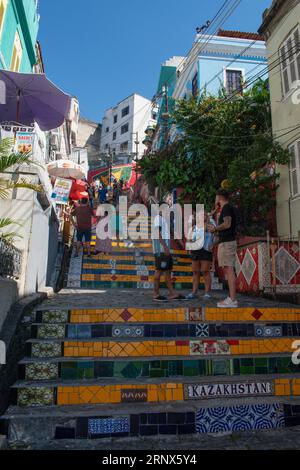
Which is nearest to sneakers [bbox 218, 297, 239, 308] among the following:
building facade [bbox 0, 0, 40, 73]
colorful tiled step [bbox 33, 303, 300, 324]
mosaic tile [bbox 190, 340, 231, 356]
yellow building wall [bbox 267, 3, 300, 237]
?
colorful tiled step [bbox 33, 303, 300, 324]

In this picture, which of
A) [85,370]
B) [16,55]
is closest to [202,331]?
[85,370]

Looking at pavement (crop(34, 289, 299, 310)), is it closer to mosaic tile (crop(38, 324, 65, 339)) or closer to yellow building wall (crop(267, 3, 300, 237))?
mosaic tile (crop(38, 324, 65, 339))

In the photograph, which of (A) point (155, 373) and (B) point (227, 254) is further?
(B) point (227, 254)

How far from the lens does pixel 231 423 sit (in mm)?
3176

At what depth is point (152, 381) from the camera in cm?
347

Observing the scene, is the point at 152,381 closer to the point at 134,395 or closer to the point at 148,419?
the point at 134,395

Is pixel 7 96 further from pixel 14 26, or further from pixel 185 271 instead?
pixel 185 271

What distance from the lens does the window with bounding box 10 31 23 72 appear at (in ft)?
35.1

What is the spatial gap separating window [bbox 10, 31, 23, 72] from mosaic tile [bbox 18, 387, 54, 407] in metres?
10.4

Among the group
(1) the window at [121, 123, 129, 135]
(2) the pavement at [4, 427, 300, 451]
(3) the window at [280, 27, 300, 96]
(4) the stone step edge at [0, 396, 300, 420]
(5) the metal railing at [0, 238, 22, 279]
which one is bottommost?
(2) the pavement at [4, 427, 300, 451]

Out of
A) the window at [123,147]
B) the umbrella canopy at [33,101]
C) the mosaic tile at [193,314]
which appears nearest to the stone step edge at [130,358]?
the mosaic tile at [193,314]

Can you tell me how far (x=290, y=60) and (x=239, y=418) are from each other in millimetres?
8772

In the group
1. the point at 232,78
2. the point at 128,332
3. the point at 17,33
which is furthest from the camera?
the point at 232,78
